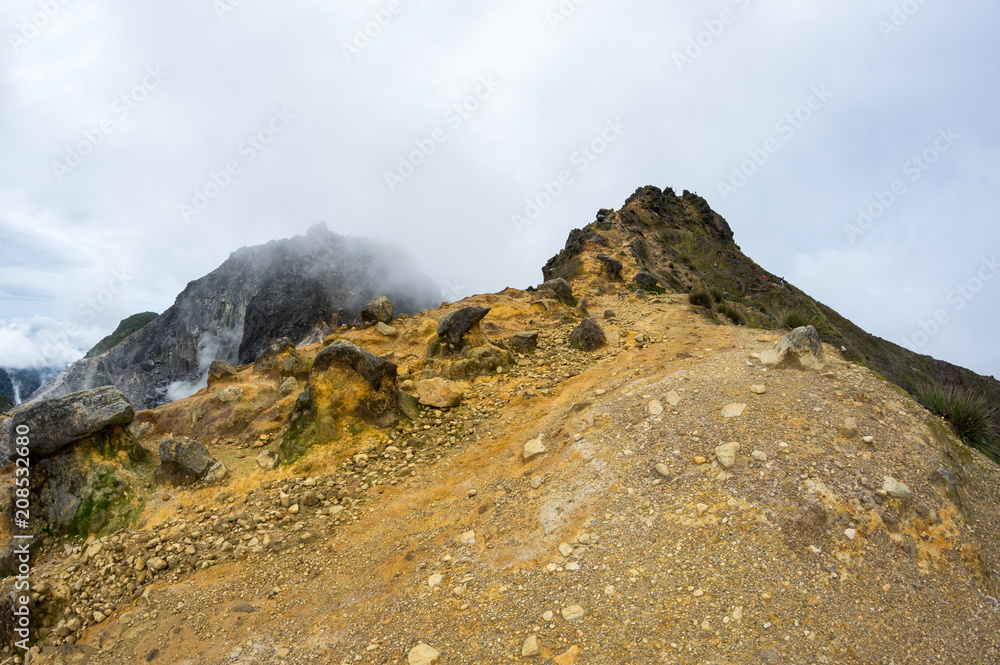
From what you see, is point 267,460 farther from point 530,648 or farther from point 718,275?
point 718,275

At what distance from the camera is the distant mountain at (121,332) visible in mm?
72375

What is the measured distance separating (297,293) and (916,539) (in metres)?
59.4

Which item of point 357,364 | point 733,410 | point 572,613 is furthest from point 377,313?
point 572,613

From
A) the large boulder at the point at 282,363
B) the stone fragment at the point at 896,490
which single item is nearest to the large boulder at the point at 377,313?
the large boulder at the point at 282,363

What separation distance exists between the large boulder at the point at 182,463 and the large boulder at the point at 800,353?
9.19 meters

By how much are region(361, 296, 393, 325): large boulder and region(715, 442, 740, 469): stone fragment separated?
10.3 meters

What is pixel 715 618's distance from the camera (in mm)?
3799

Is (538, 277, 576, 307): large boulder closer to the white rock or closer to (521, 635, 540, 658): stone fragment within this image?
the white rock

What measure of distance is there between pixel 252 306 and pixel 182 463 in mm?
54808

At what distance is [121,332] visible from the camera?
78875 mm

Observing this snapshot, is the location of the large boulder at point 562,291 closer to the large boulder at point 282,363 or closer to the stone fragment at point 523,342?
the stone fragment at point 523,342

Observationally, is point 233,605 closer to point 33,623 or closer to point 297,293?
point 33,623

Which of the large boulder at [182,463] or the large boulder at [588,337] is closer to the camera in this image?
the large boulder at [182,463]
